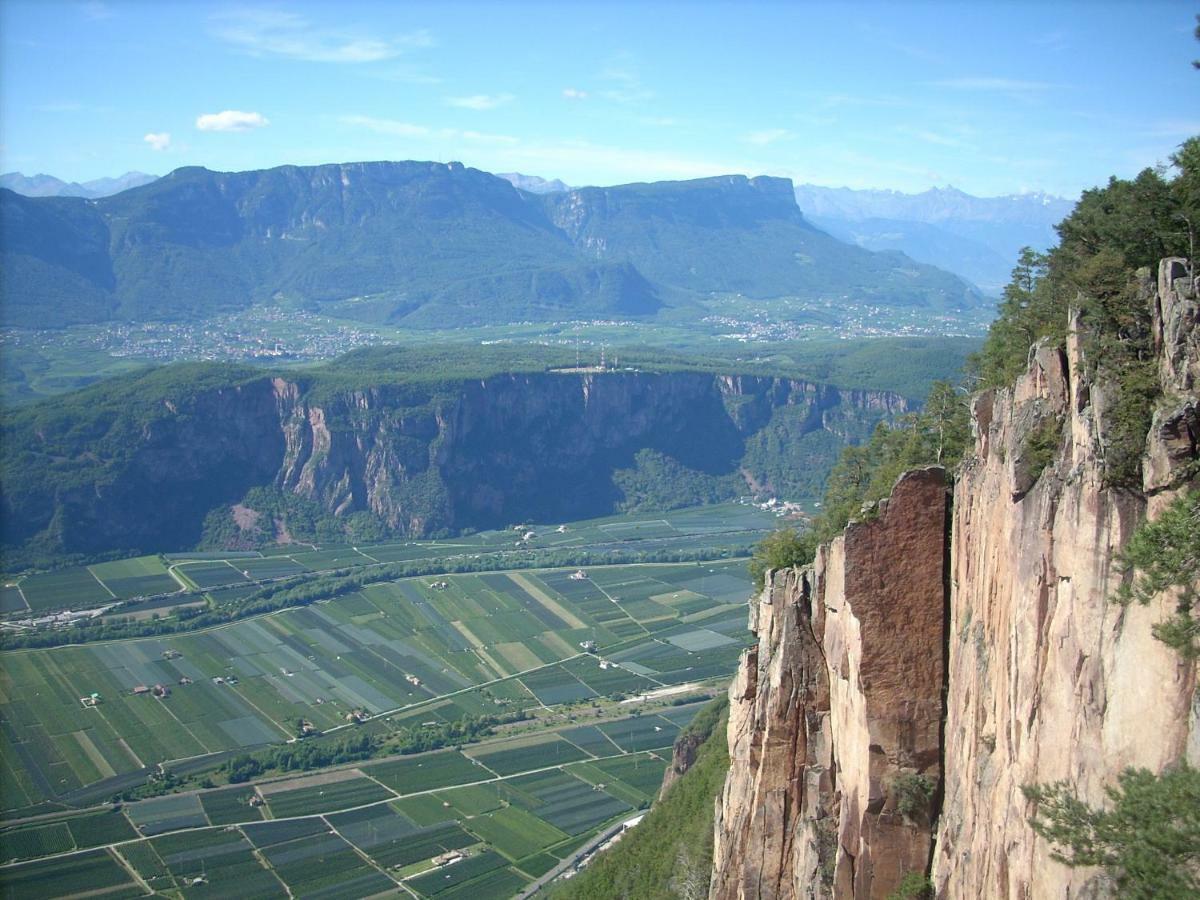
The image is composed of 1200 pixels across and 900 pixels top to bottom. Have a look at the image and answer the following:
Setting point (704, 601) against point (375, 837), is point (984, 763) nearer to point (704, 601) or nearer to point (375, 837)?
point (375, 837)

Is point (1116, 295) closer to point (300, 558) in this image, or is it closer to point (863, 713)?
point (863, 713)

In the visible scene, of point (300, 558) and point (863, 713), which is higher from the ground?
point (863, 713)

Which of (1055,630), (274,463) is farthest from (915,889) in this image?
(274,463)

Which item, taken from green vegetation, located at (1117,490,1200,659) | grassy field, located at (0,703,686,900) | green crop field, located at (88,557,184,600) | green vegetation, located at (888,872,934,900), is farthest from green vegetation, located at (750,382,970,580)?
green crop field, located at (88,557,184,600)

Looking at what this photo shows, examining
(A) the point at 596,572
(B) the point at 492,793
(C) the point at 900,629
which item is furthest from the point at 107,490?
(C) the point at 900,629

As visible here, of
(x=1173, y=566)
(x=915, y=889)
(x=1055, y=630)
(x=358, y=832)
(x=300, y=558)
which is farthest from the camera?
(x=300, y=558)

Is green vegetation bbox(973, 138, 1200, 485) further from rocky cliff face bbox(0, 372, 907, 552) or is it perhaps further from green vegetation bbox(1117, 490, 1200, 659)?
rocky cliff face bbox(0, 372, 907, 552)
